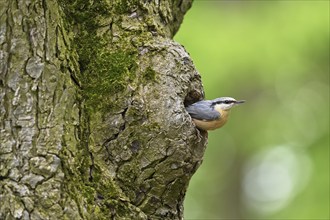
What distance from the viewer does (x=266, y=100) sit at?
258 inches

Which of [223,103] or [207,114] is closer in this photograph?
[207,114]

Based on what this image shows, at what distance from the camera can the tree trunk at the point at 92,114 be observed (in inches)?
89.2

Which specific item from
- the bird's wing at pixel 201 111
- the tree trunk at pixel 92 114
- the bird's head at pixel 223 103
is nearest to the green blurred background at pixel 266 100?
the bird's head at pixel 223 103

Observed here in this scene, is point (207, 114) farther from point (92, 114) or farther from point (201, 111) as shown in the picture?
point (92, 114)

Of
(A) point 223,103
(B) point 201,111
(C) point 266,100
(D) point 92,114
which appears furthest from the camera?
(C) point 266,100

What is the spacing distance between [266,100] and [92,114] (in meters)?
4.27

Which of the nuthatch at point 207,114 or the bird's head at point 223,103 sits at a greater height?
the bird's head at point 223,103

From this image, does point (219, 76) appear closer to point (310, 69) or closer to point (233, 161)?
point (310, 69)

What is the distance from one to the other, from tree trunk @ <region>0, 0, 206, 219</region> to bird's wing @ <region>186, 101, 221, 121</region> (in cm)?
4

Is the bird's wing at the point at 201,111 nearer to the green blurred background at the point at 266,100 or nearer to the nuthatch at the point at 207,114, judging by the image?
the nuthatch at the point at 207,114

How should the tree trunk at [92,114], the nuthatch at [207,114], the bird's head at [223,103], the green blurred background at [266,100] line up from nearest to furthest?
1. the tree trunk at [92,114]
2. the nuthatch at [207,114]
3. the bird's head at [223,103]
4. the green blurred background at [266,100]

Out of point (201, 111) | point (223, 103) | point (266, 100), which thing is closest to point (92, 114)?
point (201, 111)

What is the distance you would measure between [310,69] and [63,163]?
165 inches

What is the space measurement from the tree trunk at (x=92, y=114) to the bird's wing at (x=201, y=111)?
0.04 metres
